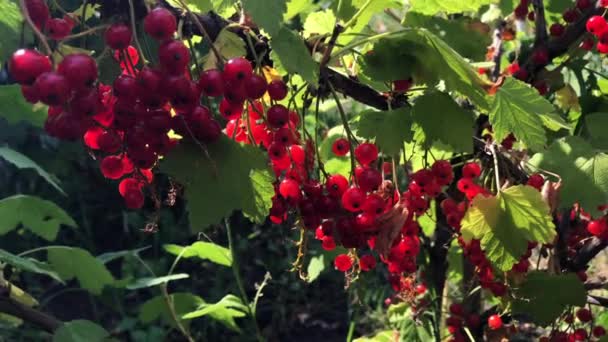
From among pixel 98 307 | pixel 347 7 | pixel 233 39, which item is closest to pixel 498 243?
pixel 347 7

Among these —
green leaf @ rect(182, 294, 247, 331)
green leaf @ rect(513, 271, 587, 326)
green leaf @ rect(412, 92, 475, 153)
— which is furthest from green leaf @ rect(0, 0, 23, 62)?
green leaf @ rect(513, 271, 587, 326)

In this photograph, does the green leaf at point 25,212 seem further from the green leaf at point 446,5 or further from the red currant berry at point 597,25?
the red currant berry at point 597,25

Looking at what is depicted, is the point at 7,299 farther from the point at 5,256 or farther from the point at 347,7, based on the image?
the point at 347,7

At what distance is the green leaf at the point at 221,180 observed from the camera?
823mm

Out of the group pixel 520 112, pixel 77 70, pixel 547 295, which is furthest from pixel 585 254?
pixel 77 70

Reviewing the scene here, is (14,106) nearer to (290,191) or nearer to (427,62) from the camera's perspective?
(290,191)

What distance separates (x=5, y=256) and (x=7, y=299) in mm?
140

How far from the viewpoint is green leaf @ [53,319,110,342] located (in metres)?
1.33

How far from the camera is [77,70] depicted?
669 millimetres

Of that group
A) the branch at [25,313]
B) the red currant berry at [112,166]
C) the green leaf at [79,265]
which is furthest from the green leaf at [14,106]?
the red currant berry at [112,166]

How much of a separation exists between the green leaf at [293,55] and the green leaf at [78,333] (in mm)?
846

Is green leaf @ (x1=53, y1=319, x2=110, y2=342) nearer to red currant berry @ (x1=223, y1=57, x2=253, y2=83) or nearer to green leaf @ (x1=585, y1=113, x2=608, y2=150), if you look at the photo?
red currant berry @ (x1=223, y1=57, x2=253, y2=83)

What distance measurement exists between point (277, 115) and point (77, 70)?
276 millimetres

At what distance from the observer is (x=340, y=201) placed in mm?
957
